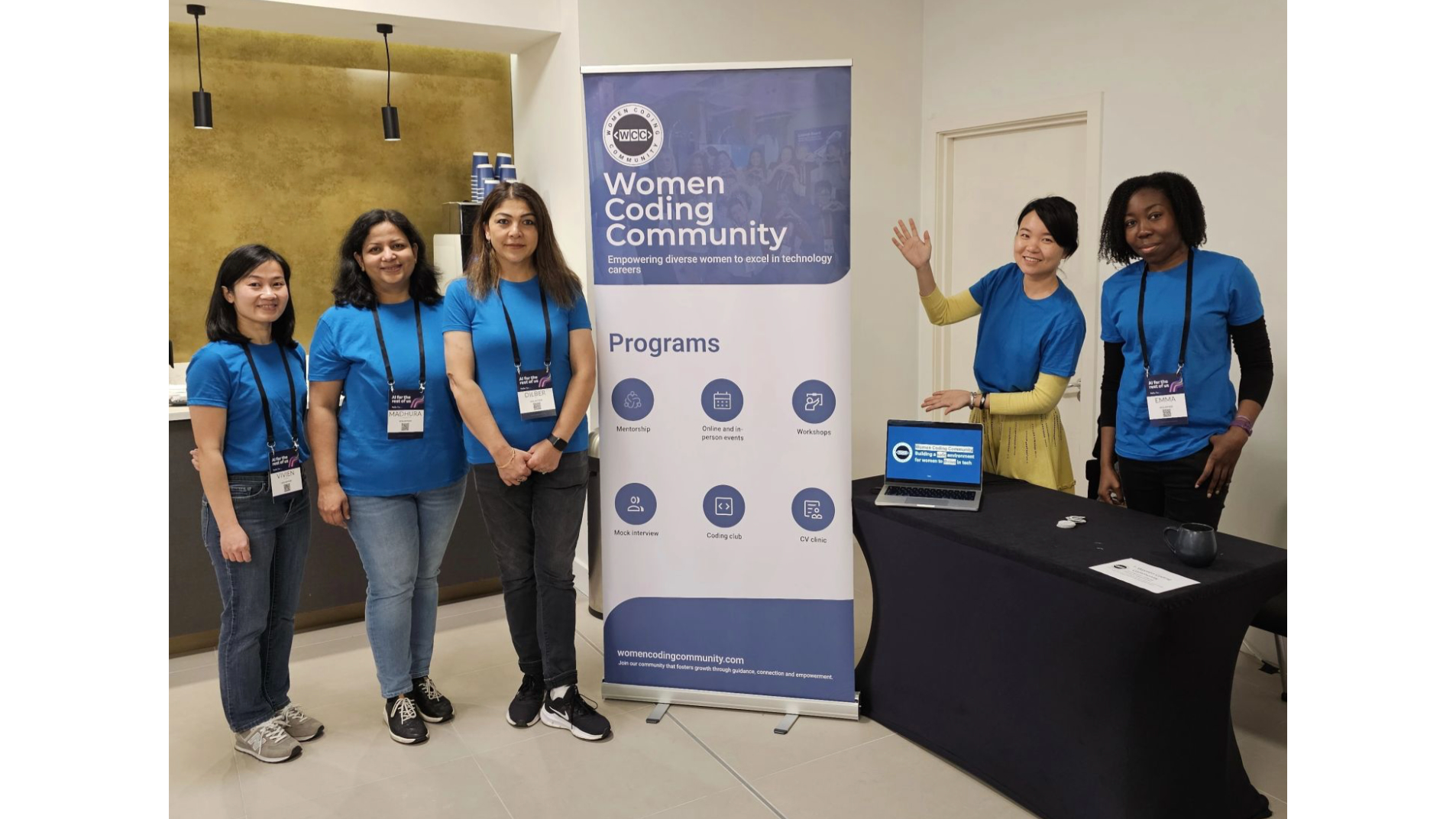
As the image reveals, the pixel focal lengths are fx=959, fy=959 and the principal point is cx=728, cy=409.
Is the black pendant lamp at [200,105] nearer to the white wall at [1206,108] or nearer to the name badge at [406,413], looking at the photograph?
the name badge at [406,413]

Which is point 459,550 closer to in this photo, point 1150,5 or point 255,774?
point 255,774

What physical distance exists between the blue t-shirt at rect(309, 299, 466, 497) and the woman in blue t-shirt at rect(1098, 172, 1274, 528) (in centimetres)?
203

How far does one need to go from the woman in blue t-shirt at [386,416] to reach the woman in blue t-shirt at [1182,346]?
2.03m

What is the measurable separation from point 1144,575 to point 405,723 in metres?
2.16

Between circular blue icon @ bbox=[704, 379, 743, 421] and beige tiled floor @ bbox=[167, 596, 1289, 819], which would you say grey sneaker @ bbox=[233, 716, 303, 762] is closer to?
beige tiled floor @ bbox=[167, 596, 1289, 819]

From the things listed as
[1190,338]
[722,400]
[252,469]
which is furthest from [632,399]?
[1190,338]

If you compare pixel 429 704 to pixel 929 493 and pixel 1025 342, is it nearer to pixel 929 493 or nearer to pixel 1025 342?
pixel 929 493

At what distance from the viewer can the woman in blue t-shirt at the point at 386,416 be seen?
2.72 metres

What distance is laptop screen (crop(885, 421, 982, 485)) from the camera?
2.82 m

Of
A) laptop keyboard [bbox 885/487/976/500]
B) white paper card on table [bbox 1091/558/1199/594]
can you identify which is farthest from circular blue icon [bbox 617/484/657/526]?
white paper card on table [bbox 1091/558/1199/594]

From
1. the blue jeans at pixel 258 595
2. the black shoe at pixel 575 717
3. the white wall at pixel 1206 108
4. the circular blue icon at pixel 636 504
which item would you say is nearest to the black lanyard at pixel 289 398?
the blue jeans at pixel 258 595
